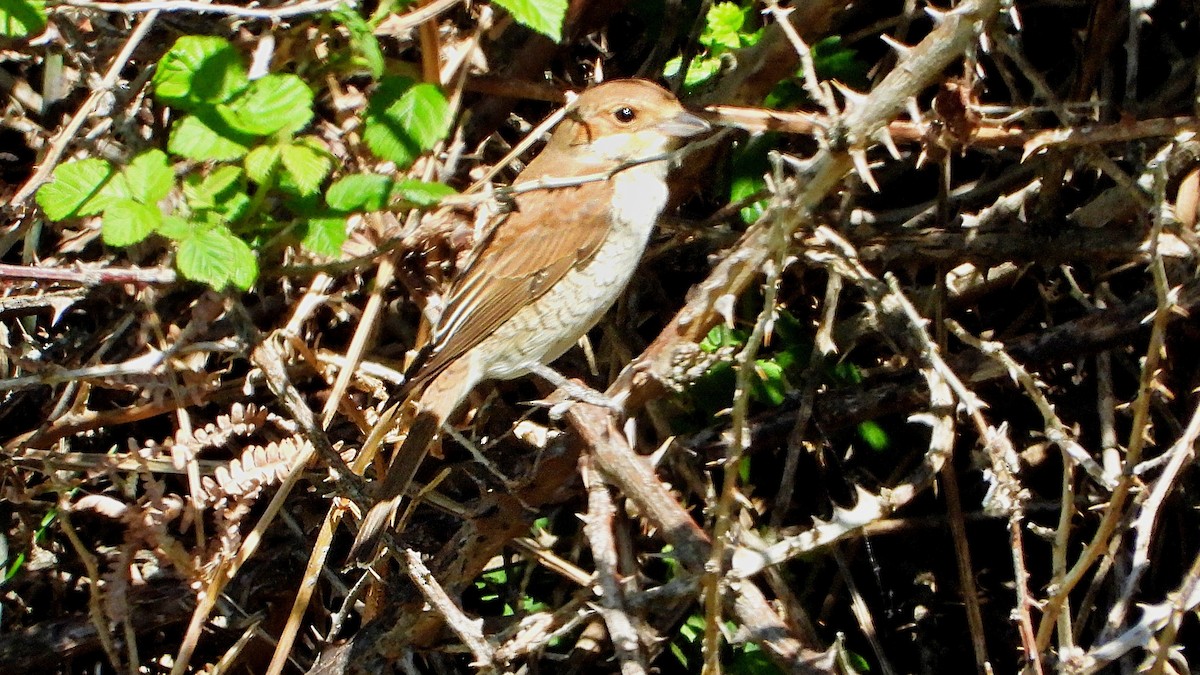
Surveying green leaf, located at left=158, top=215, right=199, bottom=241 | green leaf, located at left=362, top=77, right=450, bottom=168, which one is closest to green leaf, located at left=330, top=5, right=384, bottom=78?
green leaf, located at left=362, top=77, right=450, bottom=168

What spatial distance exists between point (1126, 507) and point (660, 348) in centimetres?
115

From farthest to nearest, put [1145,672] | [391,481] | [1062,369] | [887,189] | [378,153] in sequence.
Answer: [887,189] → [1062,369] → [391,481] → [378,153] → [1145,672]

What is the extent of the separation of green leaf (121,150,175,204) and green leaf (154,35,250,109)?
4.9 inches

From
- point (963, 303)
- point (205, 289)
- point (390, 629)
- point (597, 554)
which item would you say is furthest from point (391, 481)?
point (963, 303)

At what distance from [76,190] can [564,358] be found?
4.99 ft

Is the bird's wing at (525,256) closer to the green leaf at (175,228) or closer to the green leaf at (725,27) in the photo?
the green leaf at (725,27)

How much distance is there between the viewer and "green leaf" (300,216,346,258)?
2.51m

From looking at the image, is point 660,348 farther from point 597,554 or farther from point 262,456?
point 262,456

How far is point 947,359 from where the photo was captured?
2924 millimetres

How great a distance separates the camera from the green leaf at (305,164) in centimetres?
252

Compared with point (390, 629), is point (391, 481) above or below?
above

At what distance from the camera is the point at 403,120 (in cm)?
260

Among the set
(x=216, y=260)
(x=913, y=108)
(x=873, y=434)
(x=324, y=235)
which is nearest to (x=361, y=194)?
(x=324, y=235)

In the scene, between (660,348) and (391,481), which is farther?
(391,481)
